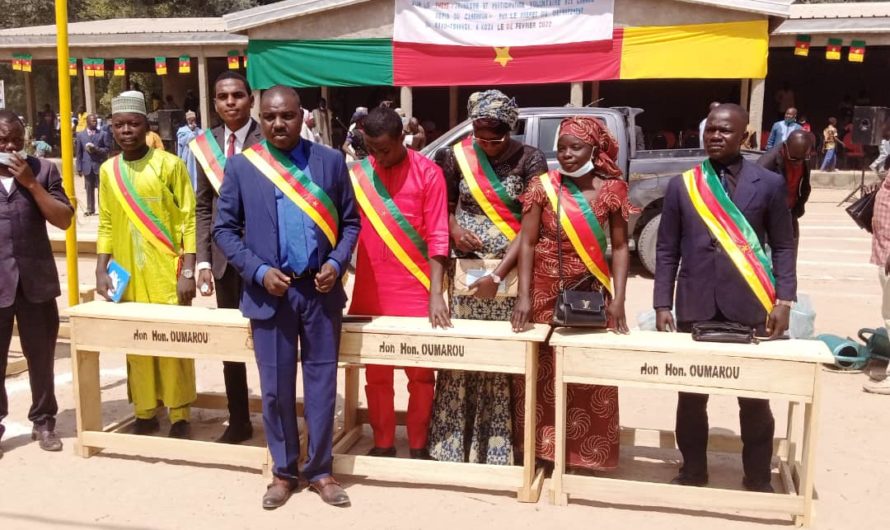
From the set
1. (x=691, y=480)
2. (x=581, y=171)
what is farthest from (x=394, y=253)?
(x=691, y=480)

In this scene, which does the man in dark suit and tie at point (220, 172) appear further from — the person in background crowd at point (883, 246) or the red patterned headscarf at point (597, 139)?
the person in background crowd at point (883, 246)

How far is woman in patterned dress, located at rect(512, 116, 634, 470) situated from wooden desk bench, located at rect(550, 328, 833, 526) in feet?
0.55

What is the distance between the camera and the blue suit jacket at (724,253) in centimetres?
386

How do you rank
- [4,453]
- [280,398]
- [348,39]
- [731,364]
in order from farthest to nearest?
[348,39] → [4,453] → [280,398] → [731,364]

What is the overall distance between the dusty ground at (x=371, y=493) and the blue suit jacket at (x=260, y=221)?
0.92 meters

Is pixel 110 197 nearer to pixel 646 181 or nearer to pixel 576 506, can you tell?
pixel 576 506

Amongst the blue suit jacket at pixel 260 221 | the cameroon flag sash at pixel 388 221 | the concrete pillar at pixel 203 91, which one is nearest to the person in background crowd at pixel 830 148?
the concrete pillar at pixel 203 91

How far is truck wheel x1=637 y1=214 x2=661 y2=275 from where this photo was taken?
9.46 metres

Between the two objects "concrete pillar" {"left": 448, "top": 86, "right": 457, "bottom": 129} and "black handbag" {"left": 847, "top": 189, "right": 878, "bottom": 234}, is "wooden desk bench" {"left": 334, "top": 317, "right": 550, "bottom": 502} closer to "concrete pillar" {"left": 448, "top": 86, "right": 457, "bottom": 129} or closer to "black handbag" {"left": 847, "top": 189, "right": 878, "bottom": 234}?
"black handbag" {"left": 847, "top": 189, "right": 878, "bottom": 234}

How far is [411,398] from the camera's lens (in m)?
4.41

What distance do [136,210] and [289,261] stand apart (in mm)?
1248

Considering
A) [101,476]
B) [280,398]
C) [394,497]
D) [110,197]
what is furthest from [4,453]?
[394,497]

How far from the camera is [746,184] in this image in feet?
12.7

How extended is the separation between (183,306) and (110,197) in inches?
27.4
